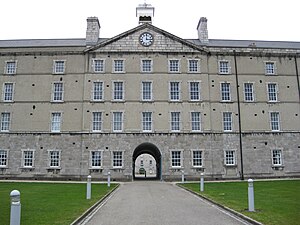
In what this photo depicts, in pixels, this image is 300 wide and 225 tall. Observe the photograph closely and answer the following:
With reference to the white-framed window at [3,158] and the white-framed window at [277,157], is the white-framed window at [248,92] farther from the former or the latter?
the white-framed window at [3,158]

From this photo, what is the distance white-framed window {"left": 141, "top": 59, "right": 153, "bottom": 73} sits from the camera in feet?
120

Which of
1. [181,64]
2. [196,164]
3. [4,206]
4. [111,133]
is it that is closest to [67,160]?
[111,133]

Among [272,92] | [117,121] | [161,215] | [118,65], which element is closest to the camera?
[161,215]


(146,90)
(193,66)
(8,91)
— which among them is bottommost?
(8,91)

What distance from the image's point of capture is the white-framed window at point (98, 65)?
36.3 metres

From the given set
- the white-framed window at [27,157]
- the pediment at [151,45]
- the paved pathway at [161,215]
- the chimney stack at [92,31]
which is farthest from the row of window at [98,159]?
the paved pathway at [161,215]

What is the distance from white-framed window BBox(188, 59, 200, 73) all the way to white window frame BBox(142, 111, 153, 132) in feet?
23.2

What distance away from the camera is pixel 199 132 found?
3466 centimetres

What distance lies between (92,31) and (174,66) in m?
11.1

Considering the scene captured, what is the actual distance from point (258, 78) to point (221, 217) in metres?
28.8

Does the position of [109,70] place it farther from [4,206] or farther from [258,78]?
[4,206]

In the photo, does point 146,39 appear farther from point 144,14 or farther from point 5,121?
point 5,121

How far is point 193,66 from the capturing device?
3666 centimetres

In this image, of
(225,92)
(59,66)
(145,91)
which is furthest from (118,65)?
(225,92)
